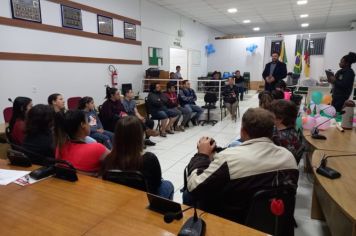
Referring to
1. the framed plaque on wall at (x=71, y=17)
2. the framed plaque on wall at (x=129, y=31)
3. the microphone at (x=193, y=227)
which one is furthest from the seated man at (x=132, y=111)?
the microphone at (x=193, y=227)

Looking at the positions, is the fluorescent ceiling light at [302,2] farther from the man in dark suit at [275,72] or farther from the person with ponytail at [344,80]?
the person with ponytail at [344,80]

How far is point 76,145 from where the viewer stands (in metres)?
1.72

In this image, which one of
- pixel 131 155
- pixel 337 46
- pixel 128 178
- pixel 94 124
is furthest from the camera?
pixel 337 46

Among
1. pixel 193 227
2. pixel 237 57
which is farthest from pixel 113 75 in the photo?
pixel 237 57

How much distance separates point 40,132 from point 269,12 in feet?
28.4

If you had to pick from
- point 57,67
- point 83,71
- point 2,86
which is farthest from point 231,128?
point 2,86

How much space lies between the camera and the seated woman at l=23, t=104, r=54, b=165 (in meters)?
2.03

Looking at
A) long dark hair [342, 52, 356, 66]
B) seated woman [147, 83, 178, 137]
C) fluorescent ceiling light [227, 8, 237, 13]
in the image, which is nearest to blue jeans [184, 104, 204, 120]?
seated woman [147, 83, 178, 137]

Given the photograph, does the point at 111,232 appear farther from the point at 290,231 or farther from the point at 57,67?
the point at 57,67

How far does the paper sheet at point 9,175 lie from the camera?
4.85 ft

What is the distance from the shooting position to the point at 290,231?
1.38 metres

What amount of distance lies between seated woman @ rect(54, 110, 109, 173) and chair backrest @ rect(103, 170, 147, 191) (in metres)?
0.23

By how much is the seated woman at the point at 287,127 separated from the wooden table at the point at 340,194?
0.17 m

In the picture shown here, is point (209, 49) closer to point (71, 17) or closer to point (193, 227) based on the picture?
point (71, 17)
